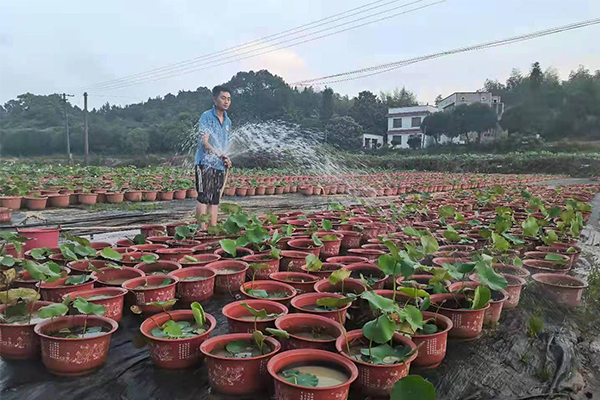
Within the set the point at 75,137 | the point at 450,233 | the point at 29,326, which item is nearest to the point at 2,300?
the point at 29,326

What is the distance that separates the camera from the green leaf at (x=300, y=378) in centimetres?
169

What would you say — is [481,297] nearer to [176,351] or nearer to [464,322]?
[464,322]

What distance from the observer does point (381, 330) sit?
6.24 feet

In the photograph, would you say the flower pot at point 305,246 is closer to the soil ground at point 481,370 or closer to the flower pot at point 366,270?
the flower pot at point 366,270

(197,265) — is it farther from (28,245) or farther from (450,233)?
(450,233)

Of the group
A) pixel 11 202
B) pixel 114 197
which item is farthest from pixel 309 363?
pixel 114 197

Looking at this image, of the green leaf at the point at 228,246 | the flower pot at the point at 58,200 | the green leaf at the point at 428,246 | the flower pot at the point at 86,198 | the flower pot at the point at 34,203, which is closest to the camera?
the green leaf at the point at 428,246

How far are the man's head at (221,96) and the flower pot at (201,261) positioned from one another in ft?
5.80

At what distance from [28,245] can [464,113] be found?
3290 centimetres

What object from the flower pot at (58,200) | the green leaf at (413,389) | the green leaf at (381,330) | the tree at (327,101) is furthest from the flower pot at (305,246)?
the tree at (327,101)

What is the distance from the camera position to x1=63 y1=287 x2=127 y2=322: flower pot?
7.93ft

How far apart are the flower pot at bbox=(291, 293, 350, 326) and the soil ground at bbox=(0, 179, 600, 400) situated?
0.48 meters

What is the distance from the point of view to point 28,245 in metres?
3.86

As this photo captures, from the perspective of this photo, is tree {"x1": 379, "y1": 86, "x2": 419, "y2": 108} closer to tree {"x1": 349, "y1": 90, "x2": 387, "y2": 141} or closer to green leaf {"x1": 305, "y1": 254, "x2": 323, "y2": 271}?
→ tree {"x1": 349, "y1": 90, "x2": 387, "y2": 141}
